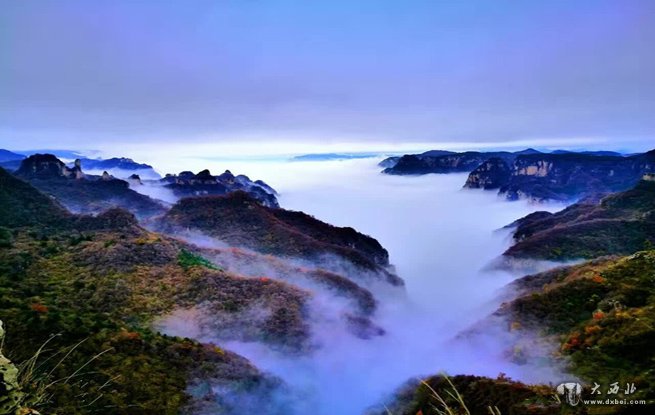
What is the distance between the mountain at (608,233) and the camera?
82.3m

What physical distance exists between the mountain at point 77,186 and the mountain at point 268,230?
5527cm

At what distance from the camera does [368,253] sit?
113 m

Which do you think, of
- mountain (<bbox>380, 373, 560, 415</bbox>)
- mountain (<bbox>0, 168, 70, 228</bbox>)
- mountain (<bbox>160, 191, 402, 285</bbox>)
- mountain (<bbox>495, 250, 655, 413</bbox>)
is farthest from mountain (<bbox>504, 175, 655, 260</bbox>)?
mountain (<bbox>0, 168, 70, 228</bbox>)

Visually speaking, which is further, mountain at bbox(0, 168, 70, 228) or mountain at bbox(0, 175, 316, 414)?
mountain at bbox(0, 168, 70, 228)

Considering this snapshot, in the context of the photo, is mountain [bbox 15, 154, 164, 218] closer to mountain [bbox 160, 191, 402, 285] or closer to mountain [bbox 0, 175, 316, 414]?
mountain [bbox 160, 191, 402, 285]

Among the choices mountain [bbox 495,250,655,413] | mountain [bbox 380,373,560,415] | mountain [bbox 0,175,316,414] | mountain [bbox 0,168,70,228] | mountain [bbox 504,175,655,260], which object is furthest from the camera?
mountain [bbox 504,175,655,260]

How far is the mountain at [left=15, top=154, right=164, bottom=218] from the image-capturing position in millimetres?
142700

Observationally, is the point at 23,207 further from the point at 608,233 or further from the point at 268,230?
the point at 608,233

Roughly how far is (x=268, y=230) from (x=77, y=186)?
329ft

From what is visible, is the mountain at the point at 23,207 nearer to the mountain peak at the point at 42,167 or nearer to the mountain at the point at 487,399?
the mountain at the point at 487,399

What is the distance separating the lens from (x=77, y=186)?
151 m

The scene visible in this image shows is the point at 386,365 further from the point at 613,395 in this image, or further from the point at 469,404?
the point at 613,395

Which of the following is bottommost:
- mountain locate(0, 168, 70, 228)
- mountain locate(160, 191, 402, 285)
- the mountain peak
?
mountain locate(160, 191, 402, 285)

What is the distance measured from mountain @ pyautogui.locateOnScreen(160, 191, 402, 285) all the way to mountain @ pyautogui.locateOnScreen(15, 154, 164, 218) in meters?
55.3
